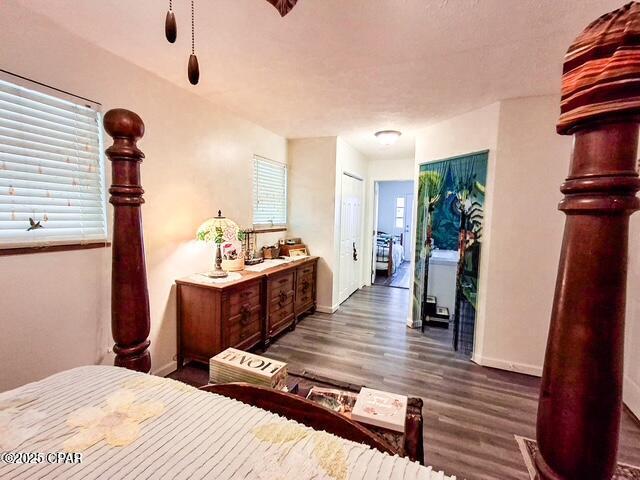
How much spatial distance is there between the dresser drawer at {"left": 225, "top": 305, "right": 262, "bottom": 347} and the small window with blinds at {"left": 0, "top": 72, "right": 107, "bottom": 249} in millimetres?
1188

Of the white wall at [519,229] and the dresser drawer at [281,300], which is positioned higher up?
the white wall at [519,229]

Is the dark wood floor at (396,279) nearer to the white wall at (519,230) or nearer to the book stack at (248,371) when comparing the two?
the white wall at (519,230)

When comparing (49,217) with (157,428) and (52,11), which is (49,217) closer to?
(52,11)

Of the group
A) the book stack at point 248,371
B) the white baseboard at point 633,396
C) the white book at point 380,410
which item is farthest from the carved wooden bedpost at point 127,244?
the white baseboard at point 633,396

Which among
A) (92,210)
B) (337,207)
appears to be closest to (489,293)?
(337,207)

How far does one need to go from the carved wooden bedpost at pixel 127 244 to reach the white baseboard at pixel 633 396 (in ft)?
10.4

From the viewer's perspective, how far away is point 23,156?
5.16ft

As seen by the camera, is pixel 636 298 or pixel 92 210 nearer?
pixel 92 210

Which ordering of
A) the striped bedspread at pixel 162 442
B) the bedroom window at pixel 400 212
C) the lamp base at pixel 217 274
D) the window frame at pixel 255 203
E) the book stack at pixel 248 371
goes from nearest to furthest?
the striped bedspread at pixel 162 442 < the book stack at pixel 248 371 < the lamp base at pixel 217 274 < the window frame at pixel 255 203 < the bedroom window at pixel 400 212

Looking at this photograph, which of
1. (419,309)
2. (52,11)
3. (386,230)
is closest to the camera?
(52,11)

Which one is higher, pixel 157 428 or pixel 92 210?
pixel 92 210

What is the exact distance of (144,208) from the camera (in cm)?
218

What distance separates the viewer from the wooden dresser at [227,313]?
2400 millimetres

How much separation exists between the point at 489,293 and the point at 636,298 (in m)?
0.96
